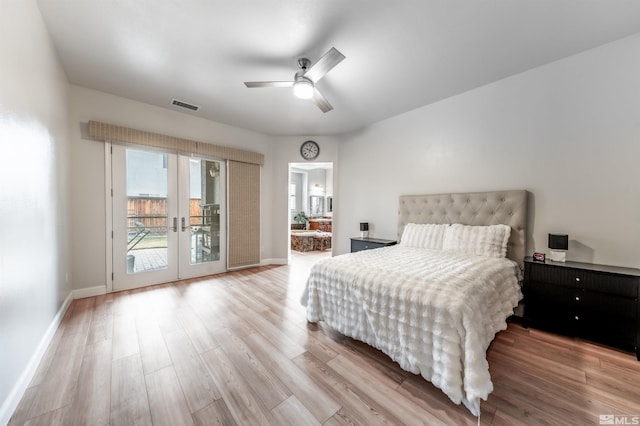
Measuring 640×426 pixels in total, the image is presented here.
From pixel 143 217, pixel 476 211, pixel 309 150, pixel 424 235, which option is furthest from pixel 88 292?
pixel 476 211

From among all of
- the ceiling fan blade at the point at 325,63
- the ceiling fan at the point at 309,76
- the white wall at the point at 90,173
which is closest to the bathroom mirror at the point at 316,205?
the white wall at the point at 90,173

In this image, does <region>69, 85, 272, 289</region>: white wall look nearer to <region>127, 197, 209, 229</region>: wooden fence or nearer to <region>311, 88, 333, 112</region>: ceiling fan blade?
<region>127, 197, 209, 229</region>: wooden fence

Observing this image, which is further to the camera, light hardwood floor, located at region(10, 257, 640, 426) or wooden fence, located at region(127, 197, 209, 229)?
wooden fence, located at region(127, 197, 209, 229)

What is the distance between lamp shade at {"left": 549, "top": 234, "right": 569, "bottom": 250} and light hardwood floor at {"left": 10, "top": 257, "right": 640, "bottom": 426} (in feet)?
2.87

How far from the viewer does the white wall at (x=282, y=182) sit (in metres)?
4.96

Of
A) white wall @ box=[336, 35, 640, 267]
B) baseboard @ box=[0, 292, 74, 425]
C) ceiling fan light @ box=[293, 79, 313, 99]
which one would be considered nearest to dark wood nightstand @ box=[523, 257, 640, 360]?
white wall @ box=[336, 35, 640, 267]

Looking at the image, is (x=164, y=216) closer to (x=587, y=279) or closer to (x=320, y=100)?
(x=320, y=100)

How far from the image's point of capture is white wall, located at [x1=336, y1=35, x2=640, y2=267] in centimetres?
218

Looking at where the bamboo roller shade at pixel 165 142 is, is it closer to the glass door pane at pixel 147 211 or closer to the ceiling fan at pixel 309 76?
the glass door pane at pixel 147 211

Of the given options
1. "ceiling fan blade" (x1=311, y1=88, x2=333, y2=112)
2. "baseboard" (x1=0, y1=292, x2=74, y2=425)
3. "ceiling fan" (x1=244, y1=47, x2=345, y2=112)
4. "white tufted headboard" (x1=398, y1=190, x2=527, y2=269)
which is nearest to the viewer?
"baseboard" (x1=0, y1=292, x2=74, y2=425)

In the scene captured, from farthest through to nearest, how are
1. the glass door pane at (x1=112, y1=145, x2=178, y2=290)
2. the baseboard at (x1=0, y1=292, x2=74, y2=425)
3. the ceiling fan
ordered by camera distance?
the glass door pane at (x1=112, y1=145, x2=178, y2=290) → the ceiling fan → the baseboard at (x1=0, y1=292, x2=74, y2=425)

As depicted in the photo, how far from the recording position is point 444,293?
59.5 inches

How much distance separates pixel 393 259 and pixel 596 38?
113 inches

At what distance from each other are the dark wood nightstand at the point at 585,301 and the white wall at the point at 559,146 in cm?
43
